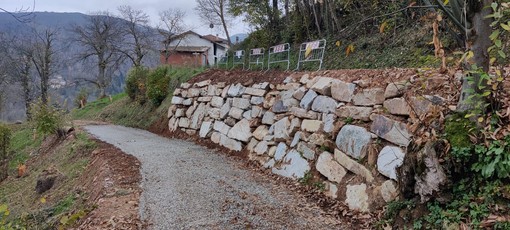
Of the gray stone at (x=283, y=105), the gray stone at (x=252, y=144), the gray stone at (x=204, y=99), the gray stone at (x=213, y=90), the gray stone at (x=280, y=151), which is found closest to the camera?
the gray stone at (x=280, y=151)

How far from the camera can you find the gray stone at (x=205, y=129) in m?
9.94

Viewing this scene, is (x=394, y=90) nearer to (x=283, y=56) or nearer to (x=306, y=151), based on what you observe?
(x=306, y=151)

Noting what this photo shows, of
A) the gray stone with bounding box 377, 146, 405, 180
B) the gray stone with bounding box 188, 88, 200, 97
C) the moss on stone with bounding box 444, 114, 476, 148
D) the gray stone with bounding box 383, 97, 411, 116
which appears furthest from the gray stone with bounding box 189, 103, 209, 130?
the moss on stone with bounding box 444, 114, 476, 148

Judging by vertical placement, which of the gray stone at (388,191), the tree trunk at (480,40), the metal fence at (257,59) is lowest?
the gray stone at (388,191)

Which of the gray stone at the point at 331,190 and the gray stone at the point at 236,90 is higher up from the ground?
the gray stone at the point at 236,90

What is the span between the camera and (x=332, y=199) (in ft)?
15.8

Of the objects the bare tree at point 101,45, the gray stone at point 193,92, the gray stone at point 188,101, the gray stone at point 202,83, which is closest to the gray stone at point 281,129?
the gray stone at point 202,83

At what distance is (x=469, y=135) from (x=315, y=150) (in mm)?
2820

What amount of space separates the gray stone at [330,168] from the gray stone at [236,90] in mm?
4156

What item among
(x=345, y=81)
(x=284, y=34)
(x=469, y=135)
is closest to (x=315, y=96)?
(x=345, y=81)

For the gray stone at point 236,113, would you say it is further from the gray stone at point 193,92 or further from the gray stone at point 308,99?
the gray stone at point 193,92

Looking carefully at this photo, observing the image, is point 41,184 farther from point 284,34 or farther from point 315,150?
point 284,34

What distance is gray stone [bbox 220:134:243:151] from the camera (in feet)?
27.1

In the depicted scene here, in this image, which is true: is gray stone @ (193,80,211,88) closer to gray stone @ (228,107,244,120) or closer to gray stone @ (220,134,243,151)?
gray stone @ (228,107,244,120)
